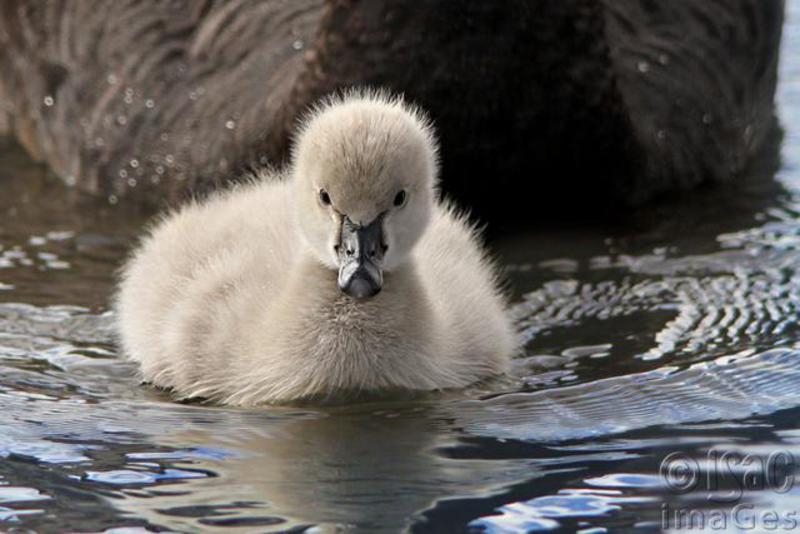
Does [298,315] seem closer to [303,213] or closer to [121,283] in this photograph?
[303,213]

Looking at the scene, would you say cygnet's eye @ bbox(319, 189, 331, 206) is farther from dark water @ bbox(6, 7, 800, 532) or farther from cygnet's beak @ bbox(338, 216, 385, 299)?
dark water @ bbox(6, 7, 800, 532)

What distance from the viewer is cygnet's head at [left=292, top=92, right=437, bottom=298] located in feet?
14.5

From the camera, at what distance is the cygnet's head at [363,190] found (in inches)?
174

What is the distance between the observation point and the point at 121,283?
5422 millimetres

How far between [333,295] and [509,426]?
49 cm

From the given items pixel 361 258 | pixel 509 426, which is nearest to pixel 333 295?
pixel 361 258

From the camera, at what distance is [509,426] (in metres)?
4.55

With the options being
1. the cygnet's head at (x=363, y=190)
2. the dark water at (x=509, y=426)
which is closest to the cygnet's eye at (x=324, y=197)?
the cygnet's head at (x=363, y=190)

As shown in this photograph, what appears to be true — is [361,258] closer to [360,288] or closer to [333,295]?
[360,288]

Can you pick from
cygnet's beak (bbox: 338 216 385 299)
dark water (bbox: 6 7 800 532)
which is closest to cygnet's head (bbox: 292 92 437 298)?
cygnet's beak (bbox: 338 216 385 299)

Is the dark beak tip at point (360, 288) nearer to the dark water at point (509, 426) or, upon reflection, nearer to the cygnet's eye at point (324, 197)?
the cygnet's eye at point (324, 197)

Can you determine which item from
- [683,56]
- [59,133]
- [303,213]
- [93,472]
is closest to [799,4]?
[683,56]

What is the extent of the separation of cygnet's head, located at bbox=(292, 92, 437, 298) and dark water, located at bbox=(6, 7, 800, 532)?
38 cm

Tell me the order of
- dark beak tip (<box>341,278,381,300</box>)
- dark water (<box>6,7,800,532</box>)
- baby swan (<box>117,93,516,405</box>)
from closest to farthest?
dark water (<box>6,7,800,532</box>) → dark beak tip (<box>341,278,381,300</box>) → baby swan (<box>117,93,516,405</box>)
